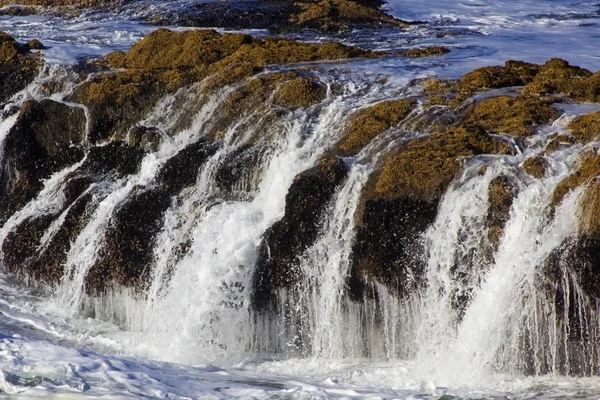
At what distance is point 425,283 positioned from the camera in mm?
10055

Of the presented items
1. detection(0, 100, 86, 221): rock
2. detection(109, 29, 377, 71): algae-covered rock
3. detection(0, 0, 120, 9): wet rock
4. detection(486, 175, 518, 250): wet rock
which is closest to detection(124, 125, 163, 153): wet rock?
detection(0, 100, 86, 221): rock

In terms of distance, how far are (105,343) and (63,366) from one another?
301cm

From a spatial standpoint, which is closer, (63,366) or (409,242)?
(63,366)

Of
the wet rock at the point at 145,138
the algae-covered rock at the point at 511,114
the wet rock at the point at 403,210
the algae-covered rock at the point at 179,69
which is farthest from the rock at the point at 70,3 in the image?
the wet rock at the point at 403,210

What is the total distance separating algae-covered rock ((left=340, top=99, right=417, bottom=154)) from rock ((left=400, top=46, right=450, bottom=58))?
3.74 meters

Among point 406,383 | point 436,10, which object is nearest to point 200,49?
point 406,383

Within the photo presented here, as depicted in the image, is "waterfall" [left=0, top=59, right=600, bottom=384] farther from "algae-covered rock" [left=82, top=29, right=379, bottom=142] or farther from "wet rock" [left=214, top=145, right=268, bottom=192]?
"algae-covered rock" [left=82, top=29, right=379, bottom=142]

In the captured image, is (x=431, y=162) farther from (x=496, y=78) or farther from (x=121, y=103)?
(x=121, y=103)

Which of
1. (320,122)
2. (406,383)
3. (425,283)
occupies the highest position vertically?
(320,122)

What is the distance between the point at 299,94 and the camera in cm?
1271

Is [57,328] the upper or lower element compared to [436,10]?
lower

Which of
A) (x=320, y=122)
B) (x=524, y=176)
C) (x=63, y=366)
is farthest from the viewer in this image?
(x=320, y=122)

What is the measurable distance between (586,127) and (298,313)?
3.82m

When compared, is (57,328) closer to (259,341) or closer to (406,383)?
(259,341)
